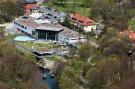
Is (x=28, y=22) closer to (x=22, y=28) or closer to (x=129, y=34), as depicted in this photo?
(x=22, y=28)

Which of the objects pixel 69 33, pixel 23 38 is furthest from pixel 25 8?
pixel 69 33

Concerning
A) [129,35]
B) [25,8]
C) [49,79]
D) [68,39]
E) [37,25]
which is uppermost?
[25,8]

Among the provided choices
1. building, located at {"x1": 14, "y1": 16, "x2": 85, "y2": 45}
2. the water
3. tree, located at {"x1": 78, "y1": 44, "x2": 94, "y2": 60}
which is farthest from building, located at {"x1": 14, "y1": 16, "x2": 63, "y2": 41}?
the water

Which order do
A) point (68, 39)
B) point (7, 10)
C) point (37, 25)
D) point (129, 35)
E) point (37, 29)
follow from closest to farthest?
point (129, 35)
point (68, 39)
point (37, 29)
point (37, 25)
point (7, 10)

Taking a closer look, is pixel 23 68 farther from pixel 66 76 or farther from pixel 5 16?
pixel 5 16

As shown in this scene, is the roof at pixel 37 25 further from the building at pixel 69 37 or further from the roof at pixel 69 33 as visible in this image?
the building at pixel 69 37

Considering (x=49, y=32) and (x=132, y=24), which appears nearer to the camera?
(x=49, y=32)

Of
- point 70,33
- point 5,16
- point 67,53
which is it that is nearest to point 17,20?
point 5,16
